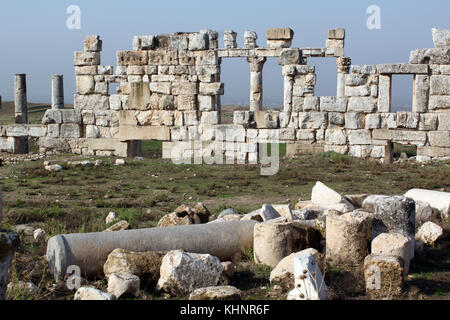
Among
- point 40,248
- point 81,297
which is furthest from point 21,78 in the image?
point 81,297

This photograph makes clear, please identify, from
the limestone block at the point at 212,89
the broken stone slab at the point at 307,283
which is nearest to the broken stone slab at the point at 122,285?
the broken stone slab at the point at 307,283

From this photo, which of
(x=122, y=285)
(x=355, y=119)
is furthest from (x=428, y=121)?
(x=122, y=285)

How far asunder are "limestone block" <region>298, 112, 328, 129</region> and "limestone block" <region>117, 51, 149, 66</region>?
470 cm

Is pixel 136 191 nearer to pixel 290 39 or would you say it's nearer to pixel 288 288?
pixel 288 288

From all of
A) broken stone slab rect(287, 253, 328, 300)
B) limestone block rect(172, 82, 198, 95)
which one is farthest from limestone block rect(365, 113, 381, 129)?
broken stone slab rect(287, 253, 328, 300)

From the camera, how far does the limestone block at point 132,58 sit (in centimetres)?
1644

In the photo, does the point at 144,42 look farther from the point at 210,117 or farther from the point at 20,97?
the point at 20,97

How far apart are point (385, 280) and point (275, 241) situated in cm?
143

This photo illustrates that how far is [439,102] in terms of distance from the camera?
14656 millimetres

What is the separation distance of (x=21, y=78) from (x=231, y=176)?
12.3 meters

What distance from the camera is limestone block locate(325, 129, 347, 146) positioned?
15.3 m

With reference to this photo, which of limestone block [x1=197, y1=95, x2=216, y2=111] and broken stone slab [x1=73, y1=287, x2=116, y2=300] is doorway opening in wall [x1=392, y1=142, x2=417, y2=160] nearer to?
limestone block [x1=197, y1=95, x2=216, y2=111]

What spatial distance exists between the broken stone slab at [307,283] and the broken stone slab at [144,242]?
1.59 meters
